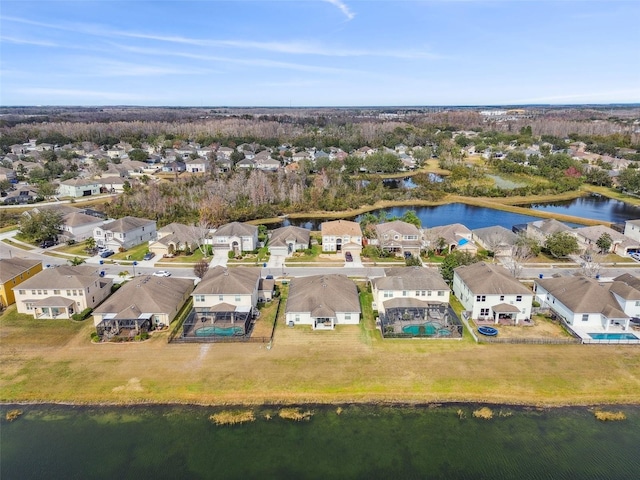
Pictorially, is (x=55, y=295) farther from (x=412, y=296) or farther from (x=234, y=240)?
(x=412, y=296)

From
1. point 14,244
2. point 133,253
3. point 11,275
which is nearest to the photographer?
point 11,275

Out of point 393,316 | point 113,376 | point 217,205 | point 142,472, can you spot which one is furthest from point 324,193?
point 142,472

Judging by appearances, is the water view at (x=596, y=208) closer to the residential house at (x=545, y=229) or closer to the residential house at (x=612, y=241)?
the residential house at (x=612, y=241)

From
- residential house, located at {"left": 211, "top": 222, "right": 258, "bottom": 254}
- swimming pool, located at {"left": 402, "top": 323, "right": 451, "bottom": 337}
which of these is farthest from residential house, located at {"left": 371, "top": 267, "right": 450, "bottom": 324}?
residential house, located at {"left": 211, "top": 222, "right": 258, "bottom": 254}

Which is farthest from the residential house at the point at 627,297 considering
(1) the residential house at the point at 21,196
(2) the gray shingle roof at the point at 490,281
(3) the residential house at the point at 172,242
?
(1) the residential house at the point at 21,196

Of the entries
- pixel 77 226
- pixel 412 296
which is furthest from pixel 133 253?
pixel 412 296

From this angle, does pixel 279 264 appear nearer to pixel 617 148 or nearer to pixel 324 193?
pixel 324 193
